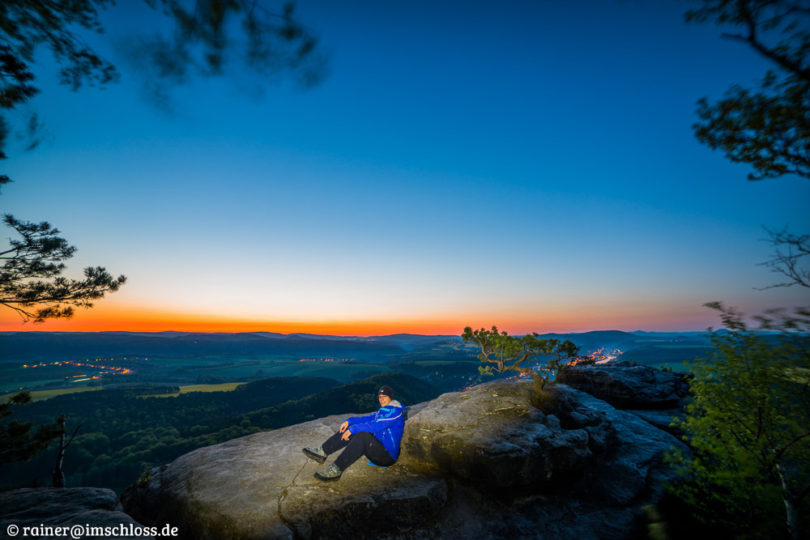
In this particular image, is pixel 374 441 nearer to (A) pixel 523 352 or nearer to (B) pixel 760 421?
(A) pixel 523 352

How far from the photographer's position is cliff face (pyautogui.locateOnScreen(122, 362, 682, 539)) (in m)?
6.12

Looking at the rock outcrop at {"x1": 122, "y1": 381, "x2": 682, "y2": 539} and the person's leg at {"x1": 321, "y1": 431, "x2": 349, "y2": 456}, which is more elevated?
the person's leg at {"x1": 321, "y1": 431, "x2": 349, "y2": 456}

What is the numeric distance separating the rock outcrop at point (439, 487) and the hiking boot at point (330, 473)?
0.18m

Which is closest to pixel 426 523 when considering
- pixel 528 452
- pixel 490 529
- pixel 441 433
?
pixel 490 529

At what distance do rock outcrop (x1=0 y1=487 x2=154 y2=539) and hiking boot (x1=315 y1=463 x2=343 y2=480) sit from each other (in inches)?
127

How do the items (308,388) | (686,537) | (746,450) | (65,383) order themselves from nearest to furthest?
(746,450) → (686,537) → (308,388) → (65,383)

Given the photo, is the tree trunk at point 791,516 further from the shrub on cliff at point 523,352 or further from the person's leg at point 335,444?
the person's leg at point 335,444

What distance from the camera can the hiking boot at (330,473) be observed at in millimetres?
6898

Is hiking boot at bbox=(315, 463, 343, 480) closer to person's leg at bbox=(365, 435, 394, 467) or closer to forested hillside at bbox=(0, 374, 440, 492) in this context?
person's leg at bbox=(365, 435, 394, 467)

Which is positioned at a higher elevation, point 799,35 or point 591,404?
point 799,35

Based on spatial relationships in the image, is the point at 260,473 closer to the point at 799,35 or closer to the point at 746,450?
the point at 746,450

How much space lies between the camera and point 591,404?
12172 millimetres

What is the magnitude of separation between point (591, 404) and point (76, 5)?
67.6 ft

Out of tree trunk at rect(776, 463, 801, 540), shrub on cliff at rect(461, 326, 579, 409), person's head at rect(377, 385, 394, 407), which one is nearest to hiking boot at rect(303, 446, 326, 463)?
person's head at rect(377, 385, 394, 407)
